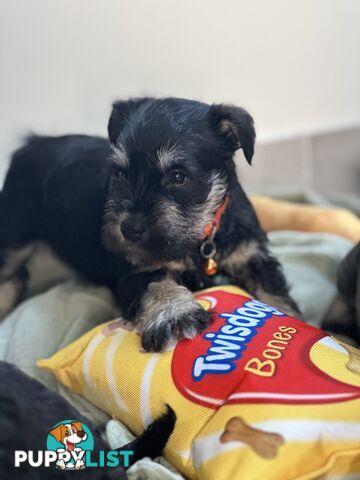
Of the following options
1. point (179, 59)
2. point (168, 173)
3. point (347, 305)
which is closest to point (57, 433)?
point (168, 173)

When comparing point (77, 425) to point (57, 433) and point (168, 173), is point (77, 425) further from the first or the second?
point (168, 173)

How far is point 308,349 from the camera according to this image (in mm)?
1227

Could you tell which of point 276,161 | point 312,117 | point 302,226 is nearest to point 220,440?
point 302,226

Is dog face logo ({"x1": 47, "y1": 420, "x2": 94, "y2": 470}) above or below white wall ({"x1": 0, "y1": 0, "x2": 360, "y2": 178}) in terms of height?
below

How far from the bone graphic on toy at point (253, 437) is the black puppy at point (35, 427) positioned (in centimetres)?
15

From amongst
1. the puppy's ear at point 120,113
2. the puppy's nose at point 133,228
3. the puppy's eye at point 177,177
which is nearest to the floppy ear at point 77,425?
the puppy's nose at point 133,228

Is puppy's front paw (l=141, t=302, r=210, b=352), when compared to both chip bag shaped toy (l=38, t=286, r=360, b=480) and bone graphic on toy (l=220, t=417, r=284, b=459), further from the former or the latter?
bone graphic on toy (l=220, t=417, r=284, b=459)

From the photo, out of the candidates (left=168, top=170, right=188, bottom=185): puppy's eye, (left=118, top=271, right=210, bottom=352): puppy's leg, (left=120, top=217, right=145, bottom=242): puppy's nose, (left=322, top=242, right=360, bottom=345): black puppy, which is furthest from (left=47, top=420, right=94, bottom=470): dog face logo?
(left=322, top=242, right=360, bottom=345): black puppy

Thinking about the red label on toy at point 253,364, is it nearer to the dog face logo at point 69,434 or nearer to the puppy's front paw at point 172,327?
the puppy's front paw at point 172,327

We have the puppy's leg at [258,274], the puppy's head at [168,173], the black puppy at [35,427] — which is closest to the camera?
the black puppy at [35,427]

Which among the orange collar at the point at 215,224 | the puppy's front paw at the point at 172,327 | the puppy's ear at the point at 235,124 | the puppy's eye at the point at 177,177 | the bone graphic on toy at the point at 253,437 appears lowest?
the bone graphic on toy at the point at 253,437

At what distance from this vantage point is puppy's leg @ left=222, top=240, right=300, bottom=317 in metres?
1.71

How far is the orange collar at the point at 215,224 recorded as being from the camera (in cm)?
159

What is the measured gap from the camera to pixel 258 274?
1756 mm
